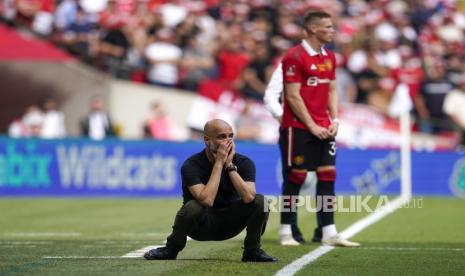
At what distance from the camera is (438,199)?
20.7 metres

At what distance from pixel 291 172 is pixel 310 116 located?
0.60 m

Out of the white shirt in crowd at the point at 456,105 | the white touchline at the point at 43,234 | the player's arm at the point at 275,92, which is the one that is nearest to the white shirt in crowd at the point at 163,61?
the white shirt in crowd at the point at 456,105

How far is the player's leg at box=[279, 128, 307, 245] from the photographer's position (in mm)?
11441

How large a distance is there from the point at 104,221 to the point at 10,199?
6.19 meters

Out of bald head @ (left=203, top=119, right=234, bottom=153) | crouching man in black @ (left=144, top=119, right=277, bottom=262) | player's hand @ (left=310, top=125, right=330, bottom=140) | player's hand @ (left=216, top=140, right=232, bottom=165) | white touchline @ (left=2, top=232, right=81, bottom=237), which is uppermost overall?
player's hand @ (left=310, top=125, right=330, bottom=140)

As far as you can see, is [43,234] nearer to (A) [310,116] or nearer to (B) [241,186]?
(A) [310,116]

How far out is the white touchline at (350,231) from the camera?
8797 millimetres

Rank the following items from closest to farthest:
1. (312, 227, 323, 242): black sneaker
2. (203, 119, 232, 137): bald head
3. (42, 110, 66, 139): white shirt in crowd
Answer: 1. (203, 119, 232, 137): bald head
2. (312, 227, 323, 242): black sneaker
3. (42, 110, 66, 139): white shirt in crowd

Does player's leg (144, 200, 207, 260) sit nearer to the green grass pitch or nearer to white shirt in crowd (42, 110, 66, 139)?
the green grass pitch

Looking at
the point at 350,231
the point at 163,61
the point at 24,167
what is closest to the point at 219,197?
the point at 350,231

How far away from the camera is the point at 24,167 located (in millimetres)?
21953

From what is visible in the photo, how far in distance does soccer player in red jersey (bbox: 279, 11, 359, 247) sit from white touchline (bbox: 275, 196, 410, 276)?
774 mm

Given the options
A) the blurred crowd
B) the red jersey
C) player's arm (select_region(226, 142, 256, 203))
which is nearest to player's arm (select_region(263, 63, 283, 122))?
the red jersey

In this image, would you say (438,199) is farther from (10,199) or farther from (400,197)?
(10,199)
